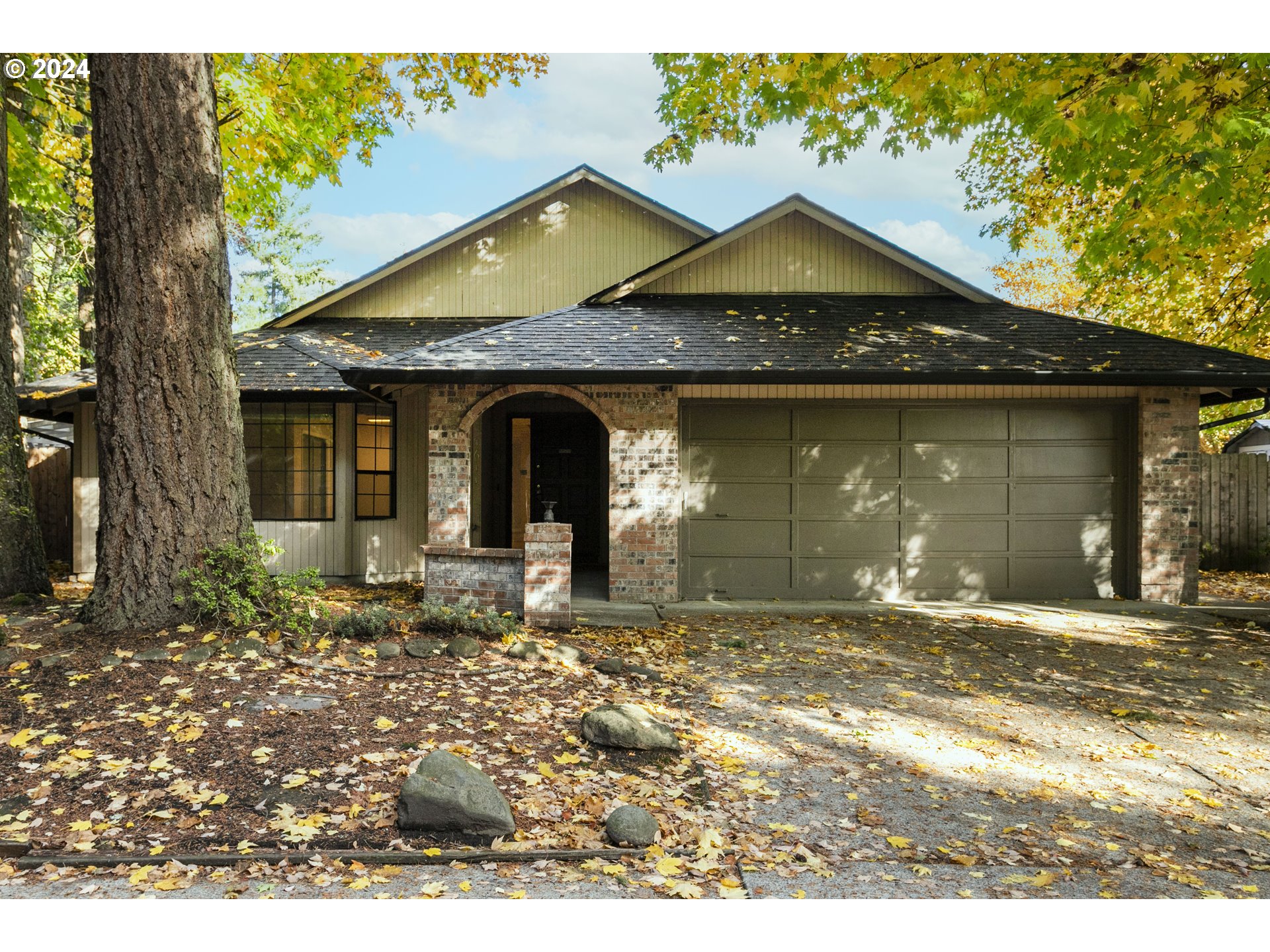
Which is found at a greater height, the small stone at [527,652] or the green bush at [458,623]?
the green bush at [458,623]

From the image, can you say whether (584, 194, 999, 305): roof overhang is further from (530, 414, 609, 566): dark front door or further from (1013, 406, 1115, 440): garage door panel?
(530, 414, 609, 566): dark front door

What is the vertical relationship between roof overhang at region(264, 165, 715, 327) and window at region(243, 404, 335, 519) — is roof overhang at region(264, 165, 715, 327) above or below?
above

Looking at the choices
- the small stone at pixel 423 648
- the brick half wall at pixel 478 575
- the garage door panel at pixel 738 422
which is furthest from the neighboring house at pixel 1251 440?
the small stone at pixel 423 648

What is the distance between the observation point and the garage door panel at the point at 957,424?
968 centimetres

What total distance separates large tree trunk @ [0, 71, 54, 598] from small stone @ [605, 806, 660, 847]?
7.19 metres

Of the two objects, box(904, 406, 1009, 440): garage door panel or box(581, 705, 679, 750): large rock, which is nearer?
box(581, 705, 679, 750): large rock

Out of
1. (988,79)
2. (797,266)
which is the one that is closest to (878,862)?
(988,79)

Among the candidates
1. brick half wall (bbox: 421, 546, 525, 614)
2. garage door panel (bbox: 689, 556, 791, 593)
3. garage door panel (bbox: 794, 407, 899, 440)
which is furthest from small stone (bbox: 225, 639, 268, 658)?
garage door panel (bbox: 794, 407, 899, 440)

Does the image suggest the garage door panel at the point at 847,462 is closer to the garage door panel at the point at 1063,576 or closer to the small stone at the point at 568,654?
the garage door panel at the point at 1063,576

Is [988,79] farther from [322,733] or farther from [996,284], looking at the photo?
[996,284]

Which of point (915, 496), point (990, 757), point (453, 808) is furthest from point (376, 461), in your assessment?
point (990, 757)

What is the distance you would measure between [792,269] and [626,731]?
27.8 feet

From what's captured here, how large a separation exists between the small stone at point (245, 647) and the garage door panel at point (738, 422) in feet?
18.7

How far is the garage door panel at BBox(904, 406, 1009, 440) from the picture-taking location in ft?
31.8
